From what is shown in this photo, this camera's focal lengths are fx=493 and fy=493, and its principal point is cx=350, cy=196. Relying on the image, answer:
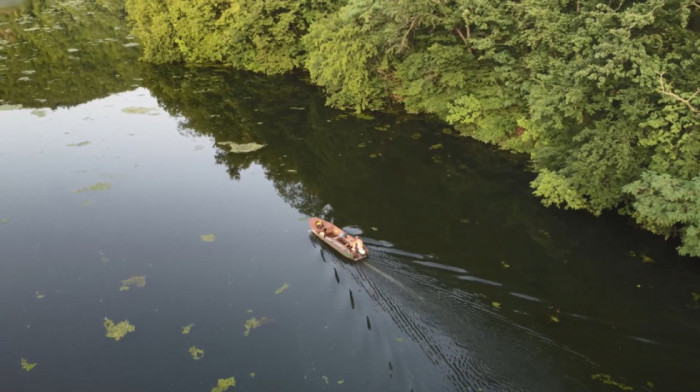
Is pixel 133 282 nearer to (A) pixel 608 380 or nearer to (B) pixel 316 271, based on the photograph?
(B) pixel 316 271

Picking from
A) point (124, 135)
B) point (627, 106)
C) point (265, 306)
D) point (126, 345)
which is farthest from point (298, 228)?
point (124, 135)

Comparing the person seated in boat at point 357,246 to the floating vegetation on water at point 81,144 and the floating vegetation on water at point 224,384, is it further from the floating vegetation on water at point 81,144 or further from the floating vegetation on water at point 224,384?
the floating vegetation on water at point 81,144

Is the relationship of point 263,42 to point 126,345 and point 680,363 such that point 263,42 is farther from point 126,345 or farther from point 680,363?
point 680,363

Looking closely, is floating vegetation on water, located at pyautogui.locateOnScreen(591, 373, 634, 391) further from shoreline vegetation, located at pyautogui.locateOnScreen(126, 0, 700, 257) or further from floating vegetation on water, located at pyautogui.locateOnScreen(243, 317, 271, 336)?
floating vegetation on water, located at pyautogui.locateOnScreen(243, 317, 271, 336)

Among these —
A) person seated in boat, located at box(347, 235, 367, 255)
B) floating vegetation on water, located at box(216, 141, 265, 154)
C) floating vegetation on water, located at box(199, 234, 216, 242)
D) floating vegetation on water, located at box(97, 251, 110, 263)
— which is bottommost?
floating vegetation on water, located at box(97, 251, 110, 263)

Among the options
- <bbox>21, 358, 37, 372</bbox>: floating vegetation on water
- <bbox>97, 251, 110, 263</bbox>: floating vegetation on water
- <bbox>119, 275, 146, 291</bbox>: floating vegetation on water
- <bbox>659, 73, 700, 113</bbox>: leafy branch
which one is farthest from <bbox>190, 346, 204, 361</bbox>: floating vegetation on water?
<bbox>659, 73, 700, 113</bbox>: leafy branch

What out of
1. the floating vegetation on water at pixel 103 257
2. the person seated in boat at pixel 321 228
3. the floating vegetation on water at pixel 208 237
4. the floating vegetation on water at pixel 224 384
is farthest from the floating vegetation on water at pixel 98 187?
the floating vegetation on water at pixel 224 384

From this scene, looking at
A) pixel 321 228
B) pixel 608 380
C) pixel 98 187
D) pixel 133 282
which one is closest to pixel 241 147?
pixel 98 187
